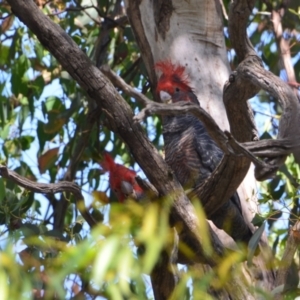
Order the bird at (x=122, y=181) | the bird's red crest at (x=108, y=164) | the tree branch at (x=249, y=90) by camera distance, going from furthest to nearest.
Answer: the bird's red crest at (x=108, y=164), the bird at (x=122, y=181), the tree branch at (x=249, y=90)

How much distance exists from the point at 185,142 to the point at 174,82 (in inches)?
11.1

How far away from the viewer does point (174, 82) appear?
9.13 ft

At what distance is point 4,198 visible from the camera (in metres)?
2.51

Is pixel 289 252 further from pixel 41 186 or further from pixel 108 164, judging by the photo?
pixel 108 164

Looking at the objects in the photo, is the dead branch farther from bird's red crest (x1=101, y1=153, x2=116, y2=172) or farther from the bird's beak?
the bird's beak

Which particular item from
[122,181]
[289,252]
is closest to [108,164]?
[122,181]

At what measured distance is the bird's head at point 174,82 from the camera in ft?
9.13

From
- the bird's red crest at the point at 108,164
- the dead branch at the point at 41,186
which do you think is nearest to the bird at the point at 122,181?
the bird's red crest at the point at 108,164

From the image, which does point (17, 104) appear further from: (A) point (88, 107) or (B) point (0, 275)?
(B) point (0, 275)

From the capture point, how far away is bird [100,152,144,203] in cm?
275

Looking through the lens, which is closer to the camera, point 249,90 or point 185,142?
point 249,90

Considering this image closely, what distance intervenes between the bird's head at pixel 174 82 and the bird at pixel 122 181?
1.04 ft

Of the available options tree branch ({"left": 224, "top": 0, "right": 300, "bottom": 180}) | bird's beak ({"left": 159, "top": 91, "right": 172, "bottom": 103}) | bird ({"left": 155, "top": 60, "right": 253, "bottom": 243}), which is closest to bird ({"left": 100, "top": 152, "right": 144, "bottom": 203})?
bird ({"left": 155, "top": 60, "right": 253, "bottom": 243})

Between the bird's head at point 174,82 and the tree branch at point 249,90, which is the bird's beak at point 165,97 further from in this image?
the tree branch at point 249,90
